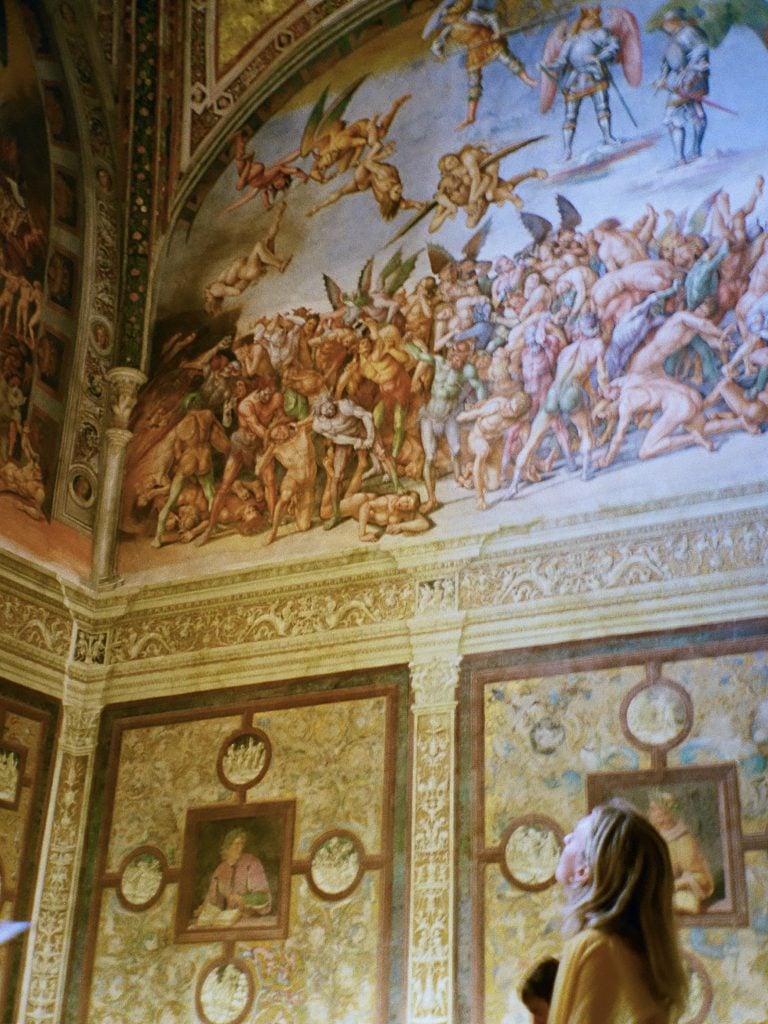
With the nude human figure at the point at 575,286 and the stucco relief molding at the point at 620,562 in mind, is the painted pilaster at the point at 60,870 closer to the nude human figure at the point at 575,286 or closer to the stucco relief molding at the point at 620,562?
the stucco relief molding at the point at 620,562

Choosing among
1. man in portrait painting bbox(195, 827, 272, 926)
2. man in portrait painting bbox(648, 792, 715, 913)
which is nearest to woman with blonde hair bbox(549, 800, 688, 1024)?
man in portrait painting bbox(648, 792, 715, 913)

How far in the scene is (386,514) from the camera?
10703 mm

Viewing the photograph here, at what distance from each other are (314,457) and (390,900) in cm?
374

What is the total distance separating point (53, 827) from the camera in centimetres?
1062

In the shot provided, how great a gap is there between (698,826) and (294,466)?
14.9 ft

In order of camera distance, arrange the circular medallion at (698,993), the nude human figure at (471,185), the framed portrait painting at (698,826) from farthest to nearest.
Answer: the nude human figure at (471,185)
the framed portrait painting at (698,826)
the circular medallion at (698,993)

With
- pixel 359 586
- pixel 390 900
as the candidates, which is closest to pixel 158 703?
pixel 359 586

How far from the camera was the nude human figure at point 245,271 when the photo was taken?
1219cm

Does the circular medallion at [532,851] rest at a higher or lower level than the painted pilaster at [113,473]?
lower

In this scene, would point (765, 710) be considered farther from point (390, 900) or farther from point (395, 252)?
point (395, 252)

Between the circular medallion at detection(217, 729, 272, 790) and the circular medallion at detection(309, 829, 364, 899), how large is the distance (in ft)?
2.65

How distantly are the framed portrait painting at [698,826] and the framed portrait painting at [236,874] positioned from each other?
2.42 metres

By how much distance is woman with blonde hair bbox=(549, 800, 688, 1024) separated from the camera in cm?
390

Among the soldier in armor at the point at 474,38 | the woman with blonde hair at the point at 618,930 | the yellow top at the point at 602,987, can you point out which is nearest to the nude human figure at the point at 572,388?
the soldier in armor at the point at 474,38
